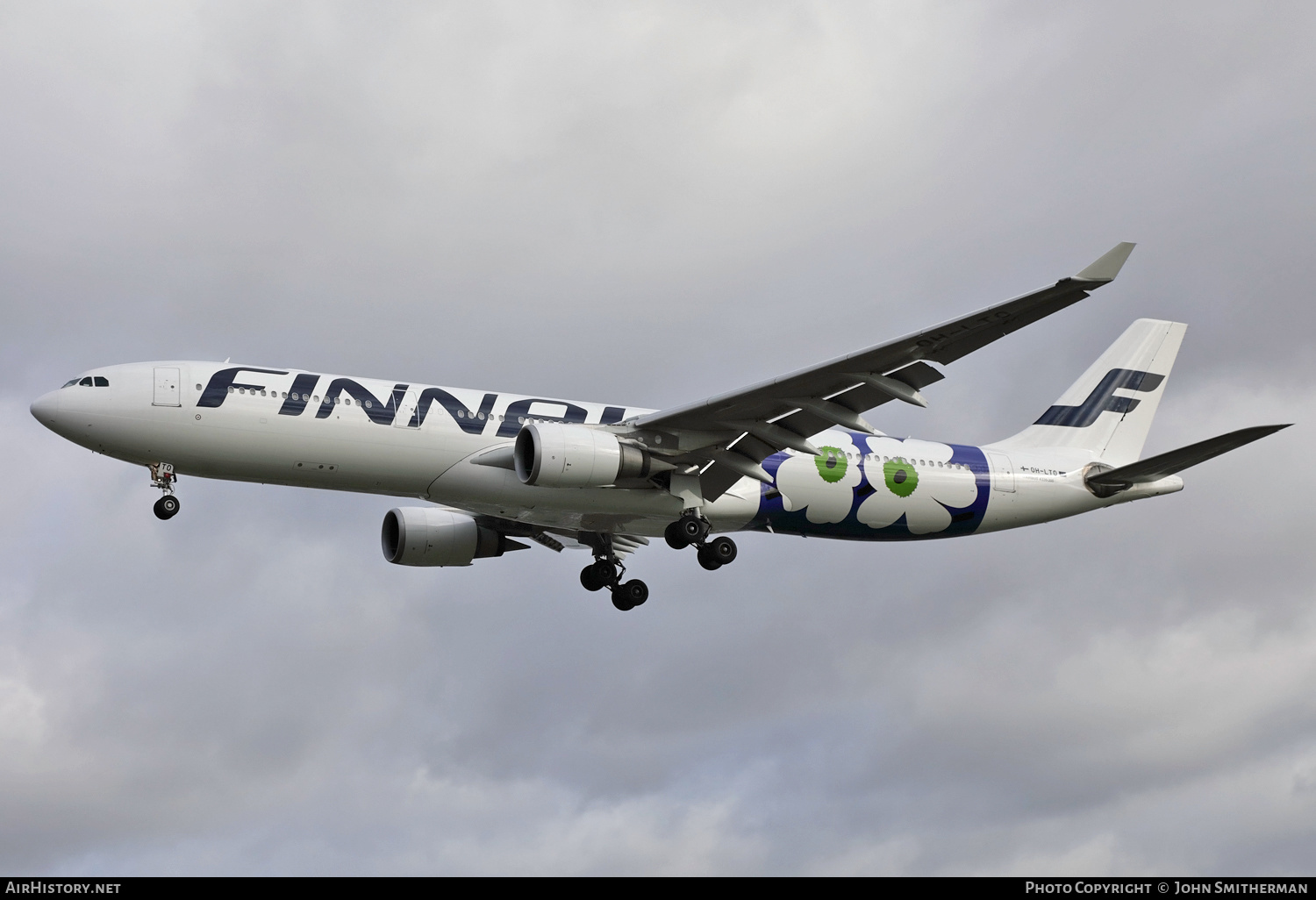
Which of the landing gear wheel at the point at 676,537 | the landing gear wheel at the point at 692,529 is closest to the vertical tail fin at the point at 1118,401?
the landing gear wheel at the point at 692,529

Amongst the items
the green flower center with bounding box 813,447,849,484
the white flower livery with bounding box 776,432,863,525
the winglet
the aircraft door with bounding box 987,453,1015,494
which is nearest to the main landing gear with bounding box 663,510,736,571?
the white flower livery with bounding box 776,432,863,525

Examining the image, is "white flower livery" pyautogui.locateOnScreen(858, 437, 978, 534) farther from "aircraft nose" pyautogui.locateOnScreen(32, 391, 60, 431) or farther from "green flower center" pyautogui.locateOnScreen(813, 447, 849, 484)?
"aircraft nose" pyautogui.locateOnScreen(32, 391, 60, 431)

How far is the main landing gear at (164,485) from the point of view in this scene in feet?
107

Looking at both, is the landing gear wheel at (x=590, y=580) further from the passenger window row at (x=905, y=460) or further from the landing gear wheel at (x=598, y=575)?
the passenger window row at (x=905, y=460)

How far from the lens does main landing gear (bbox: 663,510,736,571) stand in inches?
1391

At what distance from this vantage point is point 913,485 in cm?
3809

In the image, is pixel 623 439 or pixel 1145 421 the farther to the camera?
pixel 1145 421

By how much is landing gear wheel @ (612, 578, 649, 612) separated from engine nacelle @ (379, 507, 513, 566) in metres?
4.30

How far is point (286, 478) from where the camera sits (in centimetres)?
3297
